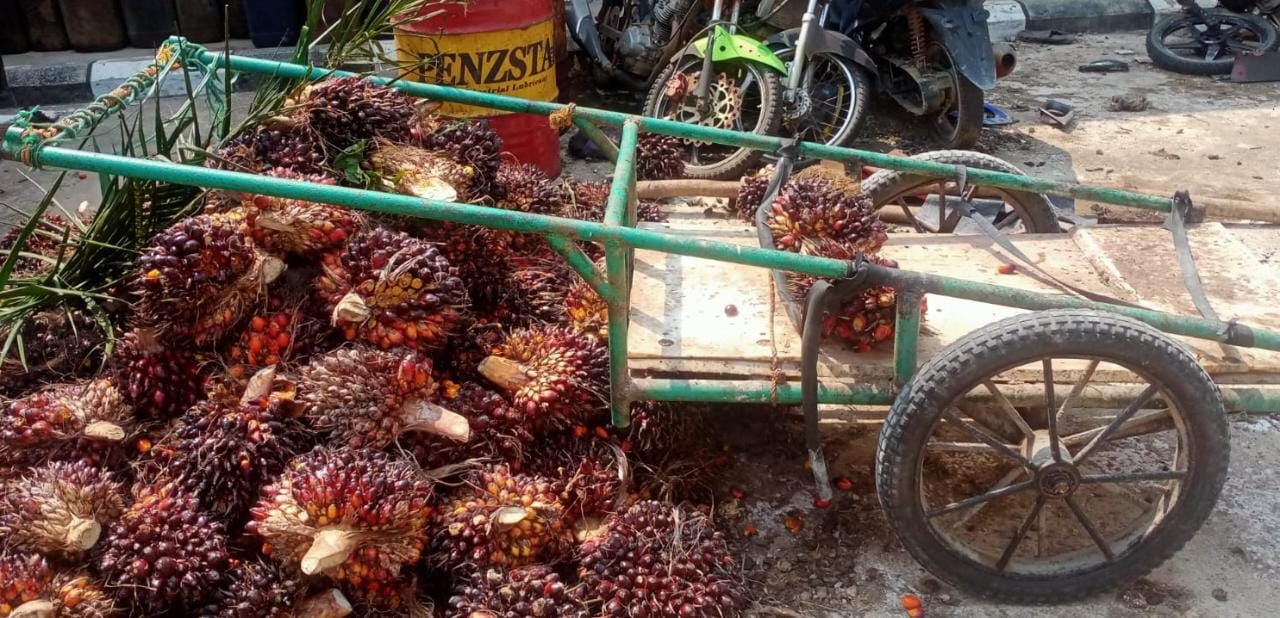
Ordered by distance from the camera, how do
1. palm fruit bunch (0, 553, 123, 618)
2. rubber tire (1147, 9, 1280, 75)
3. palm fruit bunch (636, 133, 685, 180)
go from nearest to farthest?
palm fruit bunch (0, 553, 123, 618), palm fruit bunch (636, 133, 685, 180), rubber tire (1147, 9, 1280, 75)

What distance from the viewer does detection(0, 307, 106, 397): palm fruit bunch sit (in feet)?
7.66

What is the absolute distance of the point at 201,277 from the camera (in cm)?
215

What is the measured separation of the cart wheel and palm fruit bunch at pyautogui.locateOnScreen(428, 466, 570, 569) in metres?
0.78

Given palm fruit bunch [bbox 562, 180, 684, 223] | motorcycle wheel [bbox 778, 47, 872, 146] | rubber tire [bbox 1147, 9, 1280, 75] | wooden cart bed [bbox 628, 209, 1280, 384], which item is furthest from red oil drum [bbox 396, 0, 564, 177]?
rubber tire [bbox 1147, 9, 1280, 75]

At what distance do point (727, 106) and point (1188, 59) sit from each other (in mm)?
4352

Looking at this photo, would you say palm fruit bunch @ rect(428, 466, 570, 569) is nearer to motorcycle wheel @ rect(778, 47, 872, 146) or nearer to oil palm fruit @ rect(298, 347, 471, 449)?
oil palm fruit @ rect(298, 347, 471, 449)

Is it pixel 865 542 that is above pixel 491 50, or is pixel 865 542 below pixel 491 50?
below

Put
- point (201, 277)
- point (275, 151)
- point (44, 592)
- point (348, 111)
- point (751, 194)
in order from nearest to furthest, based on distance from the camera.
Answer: point (44, 592)
point (201, 277)
point (275, 151)
point (348, 111)
point (751, 194)

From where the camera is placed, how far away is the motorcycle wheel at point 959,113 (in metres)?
5.32

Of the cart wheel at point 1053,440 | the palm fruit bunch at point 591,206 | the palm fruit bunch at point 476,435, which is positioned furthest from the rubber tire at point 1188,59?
the palm fruit bunch at point 476,435

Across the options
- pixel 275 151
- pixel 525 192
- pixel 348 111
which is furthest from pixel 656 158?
pixel 275 151

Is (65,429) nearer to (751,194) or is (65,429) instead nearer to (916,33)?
(751,194)

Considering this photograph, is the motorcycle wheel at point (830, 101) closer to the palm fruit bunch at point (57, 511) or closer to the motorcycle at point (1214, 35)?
the motorcycle at point (1214, 35)

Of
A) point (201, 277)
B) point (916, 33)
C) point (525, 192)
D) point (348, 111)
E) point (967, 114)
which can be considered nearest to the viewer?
point (201, 277)
